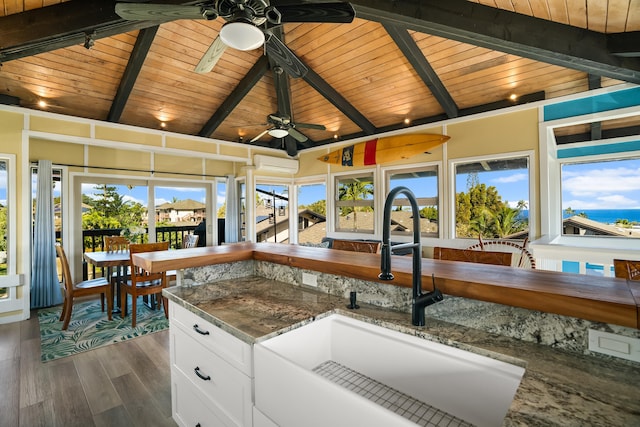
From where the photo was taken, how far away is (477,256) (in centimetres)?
240

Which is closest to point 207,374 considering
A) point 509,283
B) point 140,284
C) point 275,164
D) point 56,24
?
point 509,283

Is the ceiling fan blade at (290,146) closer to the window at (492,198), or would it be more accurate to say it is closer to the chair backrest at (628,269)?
the window at (492,198)

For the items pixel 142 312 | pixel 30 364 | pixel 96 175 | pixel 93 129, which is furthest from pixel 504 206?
pixel 96 175

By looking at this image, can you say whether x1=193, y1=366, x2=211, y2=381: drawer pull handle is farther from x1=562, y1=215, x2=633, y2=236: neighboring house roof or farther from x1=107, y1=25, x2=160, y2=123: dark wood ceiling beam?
x1=562, y1=215, x2=633, y2=236: neighboring house roof

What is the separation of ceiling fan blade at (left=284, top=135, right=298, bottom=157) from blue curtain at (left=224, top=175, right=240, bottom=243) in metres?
1.35

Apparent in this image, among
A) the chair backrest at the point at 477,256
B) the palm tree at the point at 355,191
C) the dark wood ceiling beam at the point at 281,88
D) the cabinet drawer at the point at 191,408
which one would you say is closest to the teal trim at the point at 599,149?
the chair backrest at the point at 477,256

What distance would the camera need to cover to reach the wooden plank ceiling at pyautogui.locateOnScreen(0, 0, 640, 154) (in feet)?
8.11

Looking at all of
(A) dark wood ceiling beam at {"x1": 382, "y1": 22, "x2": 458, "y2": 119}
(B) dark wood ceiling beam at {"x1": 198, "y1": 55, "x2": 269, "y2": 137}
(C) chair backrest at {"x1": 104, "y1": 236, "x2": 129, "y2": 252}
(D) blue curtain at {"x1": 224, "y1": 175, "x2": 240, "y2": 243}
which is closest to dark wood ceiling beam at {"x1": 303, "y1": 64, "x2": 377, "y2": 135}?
(B) dark wood ceiling beam at {"x1": 198, "y1": 55, "x2": 269, "y2": 137}

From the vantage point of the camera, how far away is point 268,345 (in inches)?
44.8

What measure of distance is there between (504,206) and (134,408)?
4.59 meters

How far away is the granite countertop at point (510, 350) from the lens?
2.22 ft

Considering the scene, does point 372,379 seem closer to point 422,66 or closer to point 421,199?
point 422,66

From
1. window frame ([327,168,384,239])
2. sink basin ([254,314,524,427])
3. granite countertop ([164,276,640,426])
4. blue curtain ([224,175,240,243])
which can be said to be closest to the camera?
granite countertop ([164,276,640,426])

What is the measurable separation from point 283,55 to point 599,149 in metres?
4.05
